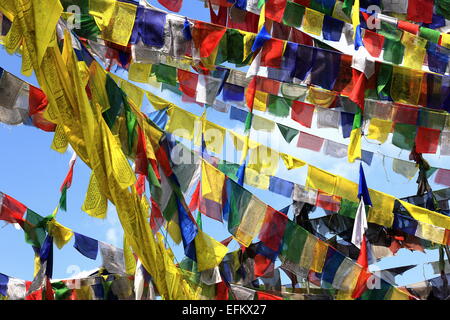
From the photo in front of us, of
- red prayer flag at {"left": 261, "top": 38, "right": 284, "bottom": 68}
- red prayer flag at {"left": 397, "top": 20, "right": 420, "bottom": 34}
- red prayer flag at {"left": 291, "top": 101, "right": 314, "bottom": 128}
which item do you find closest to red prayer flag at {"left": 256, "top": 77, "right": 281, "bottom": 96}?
red prayer flag at {"left": 291, "top": 101, "right": 314, "bottom": 128}

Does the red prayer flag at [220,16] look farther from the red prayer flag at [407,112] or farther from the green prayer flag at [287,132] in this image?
the red prayer flag at [407,112]

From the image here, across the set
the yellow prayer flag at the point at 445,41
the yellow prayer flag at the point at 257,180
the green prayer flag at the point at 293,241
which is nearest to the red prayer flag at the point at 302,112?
the yellow prayer flag at the point at 257,180

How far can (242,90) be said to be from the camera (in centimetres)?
1034

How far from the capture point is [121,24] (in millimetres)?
8445

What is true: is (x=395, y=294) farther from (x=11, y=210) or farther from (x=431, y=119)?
(x=11, y=210)

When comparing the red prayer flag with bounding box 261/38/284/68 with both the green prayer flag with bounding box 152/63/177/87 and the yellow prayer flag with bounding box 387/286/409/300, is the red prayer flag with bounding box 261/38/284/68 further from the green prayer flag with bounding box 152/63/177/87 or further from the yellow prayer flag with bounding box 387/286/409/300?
the yellow prayer flag with bounding box 387/286/409/300

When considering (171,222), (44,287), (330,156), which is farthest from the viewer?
(330,156)

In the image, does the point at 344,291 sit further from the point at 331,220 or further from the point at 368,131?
the point at 331,220

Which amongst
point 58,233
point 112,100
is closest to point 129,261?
point 58,233

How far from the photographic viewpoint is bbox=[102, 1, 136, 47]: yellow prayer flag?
27.6 feet

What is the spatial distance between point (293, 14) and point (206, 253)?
4418 millimetres

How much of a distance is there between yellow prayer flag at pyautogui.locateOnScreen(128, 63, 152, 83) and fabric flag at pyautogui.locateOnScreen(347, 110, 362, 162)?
119 inches
